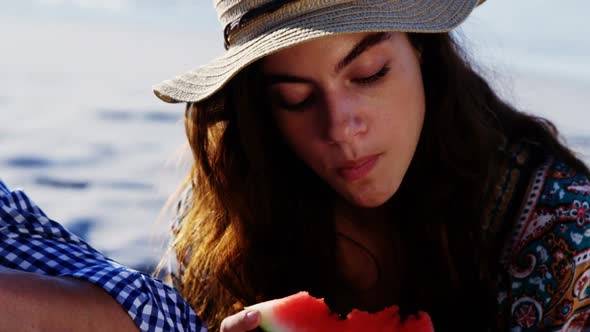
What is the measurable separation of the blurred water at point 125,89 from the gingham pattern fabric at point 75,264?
1.44m

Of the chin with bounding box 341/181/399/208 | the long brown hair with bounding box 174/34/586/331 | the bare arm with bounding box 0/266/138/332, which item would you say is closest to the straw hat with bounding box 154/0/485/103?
the long brown hair with bounding box 174/34/586/331

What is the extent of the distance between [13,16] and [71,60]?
294 cm

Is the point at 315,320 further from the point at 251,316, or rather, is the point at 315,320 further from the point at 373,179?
the point at 373,179

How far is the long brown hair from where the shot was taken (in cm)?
300

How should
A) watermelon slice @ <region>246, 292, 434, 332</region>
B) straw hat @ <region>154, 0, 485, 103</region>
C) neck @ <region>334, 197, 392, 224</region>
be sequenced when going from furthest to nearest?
neck @ <region>334, 197, 392, 224</region>, straw hat @ <region>154, 0, 485, 103</region>, watermelon slice @ <region>246, 292, 434, 332</region>

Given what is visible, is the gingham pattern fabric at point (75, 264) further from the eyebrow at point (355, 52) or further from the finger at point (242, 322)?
the eyebrow at point (355, 52)

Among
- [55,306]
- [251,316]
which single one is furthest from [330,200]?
[55,306]

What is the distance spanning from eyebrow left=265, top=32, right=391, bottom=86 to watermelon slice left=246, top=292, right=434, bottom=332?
0.73 m

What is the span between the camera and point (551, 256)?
283 centimetres

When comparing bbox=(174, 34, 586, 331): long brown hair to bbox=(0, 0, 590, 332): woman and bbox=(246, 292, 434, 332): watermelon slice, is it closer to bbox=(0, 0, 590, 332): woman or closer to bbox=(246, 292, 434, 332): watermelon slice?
bbox=(0, 0, 590, 332): woman

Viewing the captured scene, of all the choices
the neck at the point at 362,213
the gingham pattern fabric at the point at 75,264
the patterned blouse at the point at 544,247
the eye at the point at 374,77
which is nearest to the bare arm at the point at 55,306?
the gingham pattern fabric at the point at 75,264

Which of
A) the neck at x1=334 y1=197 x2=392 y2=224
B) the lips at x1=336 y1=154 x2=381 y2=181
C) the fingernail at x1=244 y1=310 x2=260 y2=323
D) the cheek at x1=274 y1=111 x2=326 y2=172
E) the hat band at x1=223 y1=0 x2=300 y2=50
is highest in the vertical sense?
the hat band at x1=223 y1=0 x2=300 y2=50

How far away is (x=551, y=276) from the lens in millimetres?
2820

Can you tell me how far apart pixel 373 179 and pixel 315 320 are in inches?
22.3
